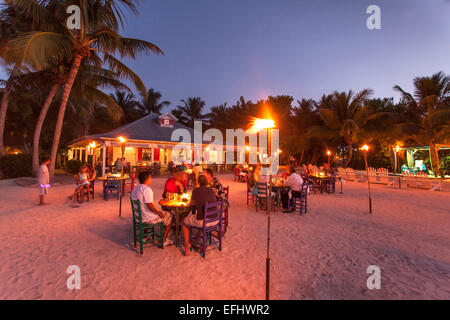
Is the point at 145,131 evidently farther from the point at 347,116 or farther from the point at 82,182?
the point at 347,116

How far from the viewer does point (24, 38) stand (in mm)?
8133

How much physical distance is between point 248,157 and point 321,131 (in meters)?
10.4

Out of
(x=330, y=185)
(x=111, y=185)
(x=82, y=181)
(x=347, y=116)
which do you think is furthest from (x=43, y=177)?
(x=347, y=116)

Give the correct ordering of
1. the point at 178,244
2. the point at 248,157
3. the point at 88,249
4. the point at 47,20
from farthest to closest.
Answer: the point at 248,157, the point at 47,20, the point at 178,244, the point at 88,249

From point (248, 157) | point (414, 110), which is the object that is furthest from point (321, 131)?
point (248, 157)

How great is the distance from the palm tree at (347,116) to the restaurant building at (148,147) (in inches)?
442

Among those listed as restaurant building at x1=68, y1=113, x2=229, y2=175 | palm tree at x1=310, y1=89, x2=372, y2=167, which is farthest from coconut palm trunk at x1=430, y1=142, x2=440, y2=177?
restaurant building at x1=68, y1=113, x2=229, y2=175

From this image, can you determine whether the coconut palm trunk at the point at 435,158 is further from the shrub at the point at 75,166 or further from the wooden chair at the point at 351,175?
the shrub at the point at 75,166

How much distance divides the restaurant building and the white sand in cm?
1199

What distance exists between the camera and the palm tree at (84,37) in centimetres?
880

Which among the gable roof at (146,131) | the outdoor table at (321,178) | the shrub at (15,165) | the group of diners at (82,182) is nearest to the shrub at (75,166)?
the shrub at (15,165)

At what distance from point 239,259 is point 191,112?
3407 centimetres
